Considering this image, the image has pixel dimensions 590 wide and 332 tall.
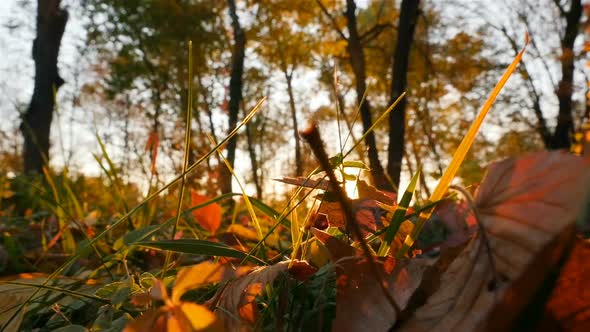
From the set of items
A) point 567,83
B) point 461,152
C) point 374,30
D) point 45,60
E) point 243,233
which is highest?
point 45,60

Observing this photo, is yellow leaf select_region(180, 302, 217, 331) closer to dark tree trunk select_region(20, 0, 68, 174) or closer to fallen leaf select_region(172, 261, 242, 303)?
fallen leaf select_region(172, 261, 242, 303)

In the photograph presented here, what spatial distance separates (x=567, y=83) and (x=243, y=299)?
1106cm

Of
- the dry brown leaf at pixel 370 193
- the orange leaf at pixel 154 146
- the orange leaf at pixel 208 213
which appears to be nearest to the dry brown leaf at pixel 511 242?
the dry brown leaf at pixel 370 193

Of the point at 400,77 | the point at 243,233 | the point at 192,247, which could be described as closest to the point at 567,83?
the point at 400,77

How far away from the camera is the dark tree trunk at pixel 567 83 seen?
30.8ft

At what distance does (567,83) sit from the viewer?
32.3 ft

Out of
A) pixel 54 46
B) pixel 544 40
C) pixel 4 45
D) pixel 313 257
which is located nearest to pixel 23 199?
pixel 313 257

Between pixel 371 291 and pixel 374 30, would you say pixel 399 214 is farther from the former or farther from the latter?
pixel 374 30

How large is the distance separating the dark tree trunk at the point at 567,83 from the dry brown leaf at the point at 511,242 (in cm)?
999

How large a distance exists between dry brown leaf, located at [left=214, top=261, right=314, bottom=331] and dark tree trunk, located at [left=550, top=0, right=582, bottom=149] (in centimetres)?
994

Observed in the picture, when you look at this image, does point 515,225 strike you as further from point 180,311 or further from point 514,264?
point 180,311

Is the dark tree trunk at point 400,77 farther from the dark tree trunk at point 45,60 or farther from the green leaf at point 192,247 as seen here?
the dark tree trunk at point 45,60

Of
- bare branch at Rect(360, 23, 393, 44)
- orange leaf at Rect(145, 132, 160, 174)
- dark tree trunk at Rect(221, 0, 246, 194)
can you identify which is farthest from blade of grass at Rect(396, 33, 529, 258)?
dark tree trunk at Rect(221, 0, 246, 194)

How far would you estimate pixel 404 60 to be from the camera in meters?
4.62
